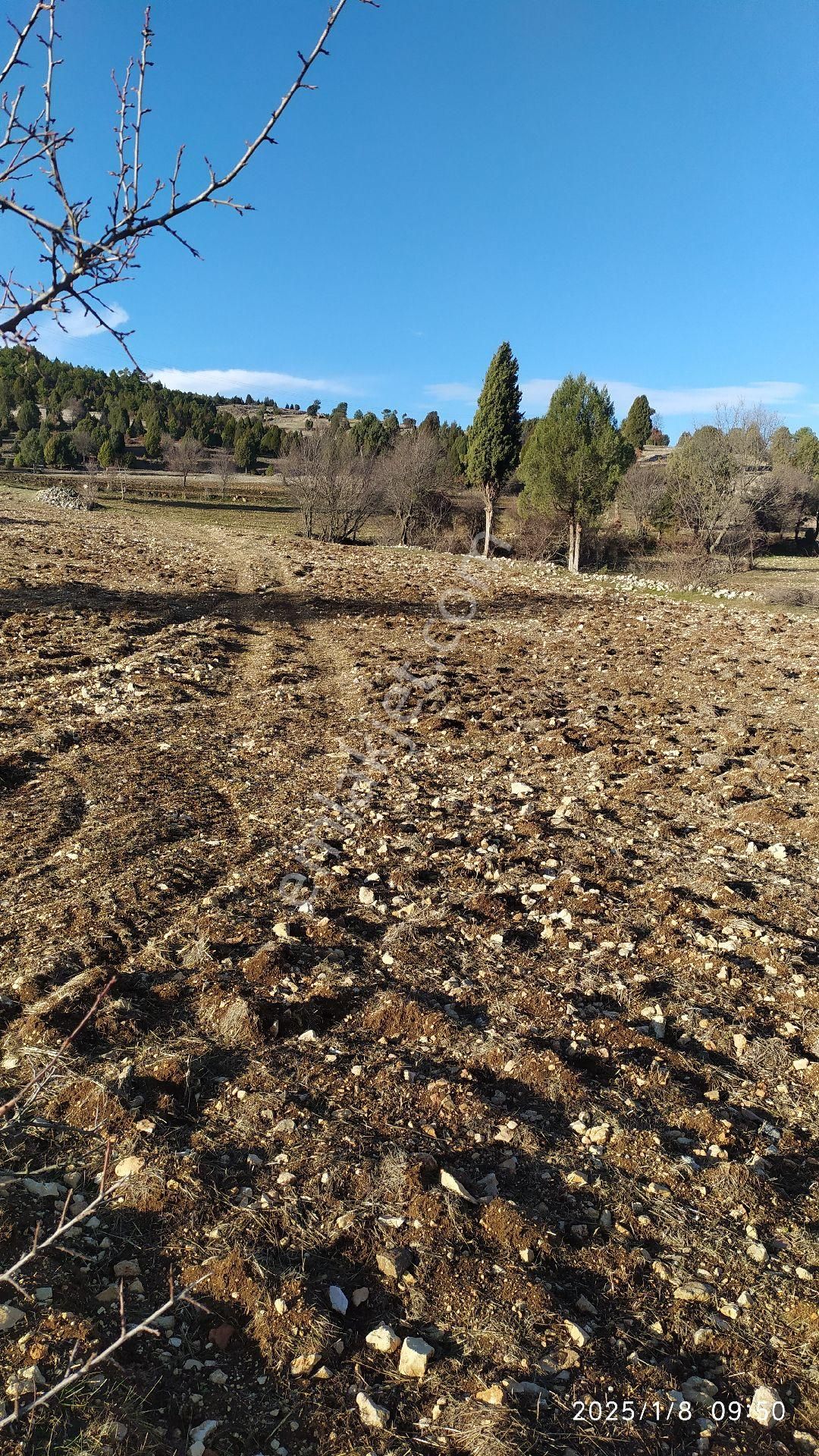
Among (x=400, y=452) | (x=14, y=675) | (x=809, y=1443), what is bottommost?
(x=809, y=1443)

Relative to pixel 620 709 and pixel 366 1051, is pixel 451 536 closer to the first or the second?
pixel 620 709

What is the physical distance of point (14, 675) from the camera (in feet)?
29.2

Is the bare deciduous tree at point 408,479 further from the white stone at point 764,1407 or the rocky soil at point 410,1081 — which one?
the white stone at point 764,1407

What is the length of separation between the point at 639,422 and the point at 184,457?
43.8 m

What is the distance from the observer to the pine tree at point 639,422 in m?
75.7

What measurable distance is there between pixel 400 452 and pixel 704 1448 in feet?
135

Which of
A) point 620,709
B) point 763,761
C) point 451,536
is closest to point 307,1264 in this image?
point 763,761

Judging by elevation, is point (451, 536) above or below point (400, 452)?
below

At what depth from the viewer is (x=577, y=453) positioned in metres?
29.0

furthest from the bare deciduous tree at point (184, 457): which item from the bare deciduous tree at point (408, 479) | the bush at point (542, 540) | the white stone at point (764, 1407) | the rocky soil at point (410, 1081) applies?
the white stone at point (764, 1407)

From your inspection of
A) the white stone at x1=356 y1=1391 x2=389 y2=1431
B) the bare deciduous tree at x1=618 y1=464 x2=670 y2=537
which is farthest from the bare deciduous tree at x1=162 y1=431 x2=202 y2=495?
the white stone at x1=356 y1=1391 x2=389 y2=1431

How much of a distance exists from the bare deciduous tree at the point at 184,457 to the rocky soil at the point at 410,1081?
5823 centimetres

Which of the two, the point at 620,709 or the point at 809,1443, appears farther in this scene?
the point at 620,709

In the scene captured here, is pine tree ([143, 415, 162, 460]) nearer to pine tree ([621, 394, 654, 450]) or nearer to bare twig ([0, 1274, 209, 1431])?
pine tree ([621, 394, 654, 450])
